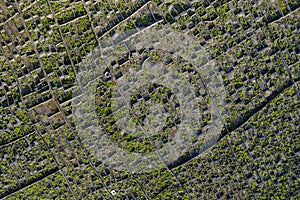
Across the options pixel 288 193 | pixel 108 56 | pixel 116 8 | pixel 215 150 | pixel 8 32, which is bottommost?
pixel 288 193

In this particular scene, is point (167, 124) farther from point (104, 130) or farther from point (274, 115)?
point (274, 115)

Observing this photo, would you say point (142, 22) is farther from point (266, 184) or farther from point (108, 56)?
point (266, 184)

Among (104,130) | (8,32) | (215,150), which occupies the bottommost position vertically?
(215,150)

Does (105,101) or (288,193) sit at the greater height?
(105,101)

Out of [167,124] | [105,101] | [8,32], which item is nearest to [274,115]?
[167,124]

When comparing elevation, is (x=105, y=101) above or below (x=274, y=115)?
above

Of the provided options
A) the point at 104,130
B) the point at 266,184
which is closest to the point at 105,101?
the point at 104,130

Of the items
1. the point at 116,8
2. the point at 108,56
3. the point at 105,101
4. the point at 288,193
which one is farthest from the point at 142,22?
the point at 288,193
